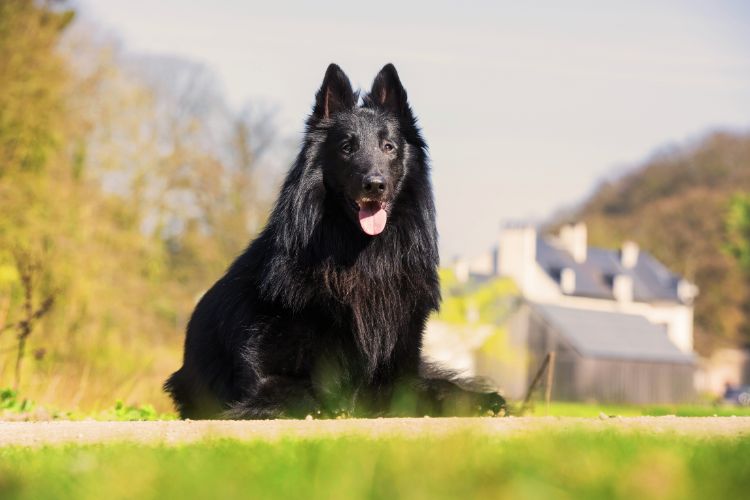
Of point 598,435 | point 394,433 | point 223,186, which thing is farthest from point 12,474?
point 223,186

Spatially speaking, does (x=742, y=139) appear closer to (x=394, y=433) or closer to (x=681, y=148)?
(x=681, y=148)

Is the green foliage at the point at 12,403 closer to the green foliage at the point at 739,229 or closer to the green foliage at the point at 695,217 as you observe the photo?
the green foliage at the point at 739,229

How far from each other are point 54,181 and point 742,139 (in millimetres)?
92471

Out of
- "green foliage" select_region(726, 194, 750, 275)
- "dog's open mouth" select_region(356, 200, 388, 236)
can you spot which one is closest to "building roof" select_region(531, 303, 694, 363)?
"green foliage" select_region(726, 194, 750, 275)

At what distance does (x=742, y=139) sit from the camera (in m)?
107

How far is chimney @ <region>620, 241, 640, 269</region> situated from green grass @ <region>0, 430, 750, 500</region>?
91.1 meters

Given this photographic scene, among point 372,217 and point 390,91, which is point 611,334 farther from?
point 372,217

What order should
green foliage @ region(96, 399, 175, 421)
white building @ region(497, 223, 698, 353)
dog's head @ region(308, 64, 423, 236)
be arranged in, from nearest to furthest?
dog's head @ region(308, 64, 423, 236), green foliage @ region(96, 399, 175, 421), white building @ region(497, 223, 698, 353)

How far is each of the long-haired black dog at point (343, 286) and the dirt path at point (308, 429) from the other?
1.23 meters

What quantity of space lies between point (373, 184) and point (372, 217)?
1.14ft

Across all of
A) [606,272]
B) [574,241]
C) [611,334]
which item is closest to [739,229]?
[606,272]

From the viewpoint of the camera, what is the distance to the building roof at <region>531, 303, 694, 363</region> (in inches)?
2953

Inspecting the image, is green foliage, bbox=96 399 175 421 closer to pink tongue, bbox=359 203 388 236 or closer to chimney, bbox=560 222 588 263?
pink tongue, bbox=359 203 388 236

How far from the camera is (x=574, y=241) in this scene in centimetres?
9119
